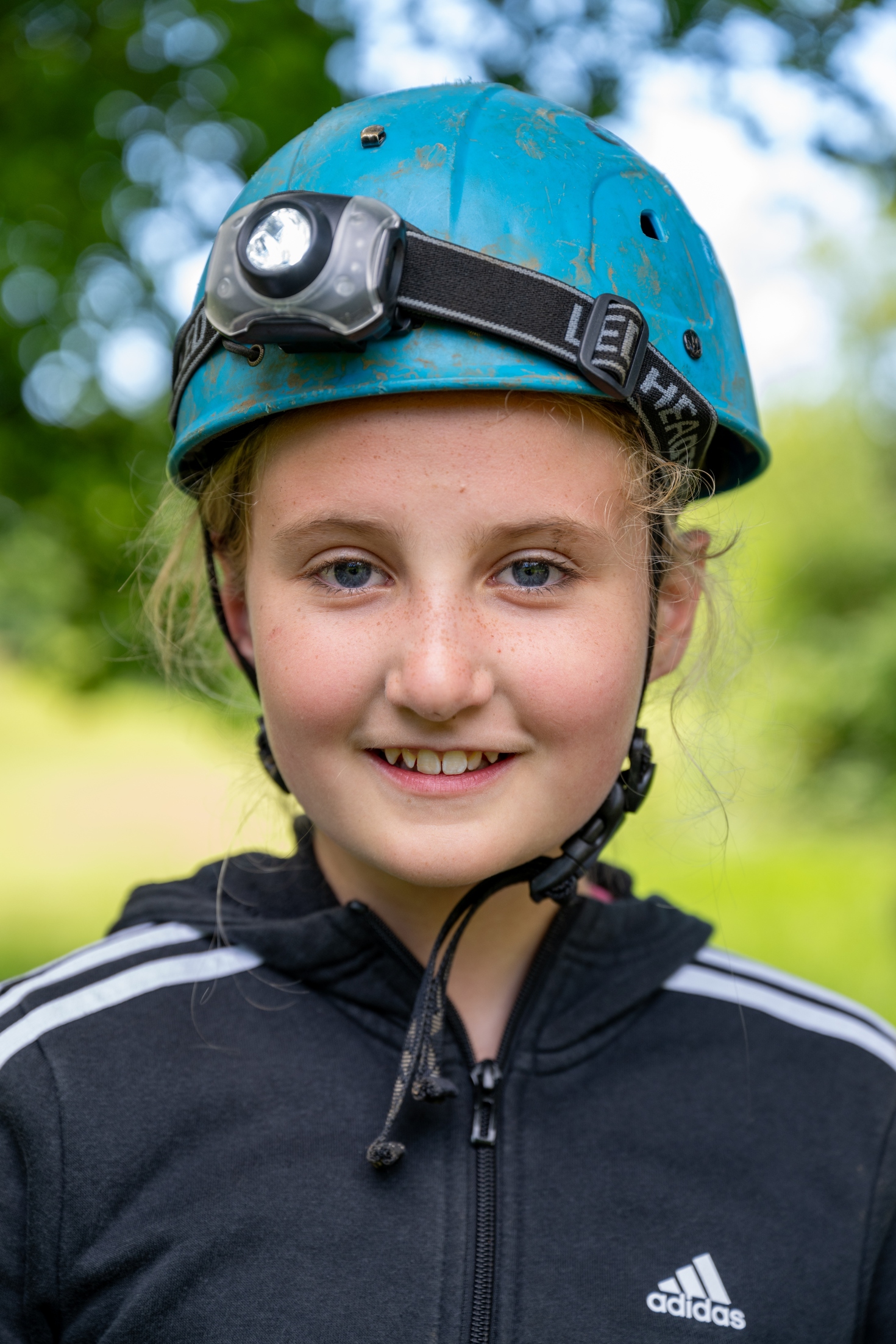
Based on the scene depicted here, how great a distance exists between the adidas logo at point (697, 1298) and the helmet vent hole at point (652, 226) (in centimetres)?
172

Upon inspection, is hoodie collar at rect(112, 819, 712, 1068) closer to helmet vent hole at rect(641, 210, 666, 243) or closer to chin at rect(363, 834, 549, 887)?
chin at rect(363, 834, 549, 887)

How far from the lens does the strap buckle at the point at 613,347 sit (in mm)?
1802

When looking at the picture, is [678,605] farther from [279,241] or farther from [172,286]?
[172,286]

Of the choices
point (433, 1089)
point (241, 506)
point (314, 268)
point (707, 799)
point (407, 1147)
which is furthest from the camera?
point (707, 799)

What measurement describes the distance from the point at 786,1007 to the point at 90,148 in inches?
152

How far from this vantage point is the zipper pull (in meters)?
1.88

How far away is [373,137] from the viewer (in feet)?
6.30

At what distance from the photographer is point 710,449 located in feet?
8.06

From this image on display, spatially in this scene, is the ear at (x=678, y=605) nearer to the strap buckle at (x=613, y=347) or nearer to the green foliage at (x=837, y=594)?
the strap buckle at (x=613, y=347)

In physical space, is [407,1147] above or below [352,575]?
below

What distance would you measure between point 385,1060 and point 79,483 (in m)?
3.31

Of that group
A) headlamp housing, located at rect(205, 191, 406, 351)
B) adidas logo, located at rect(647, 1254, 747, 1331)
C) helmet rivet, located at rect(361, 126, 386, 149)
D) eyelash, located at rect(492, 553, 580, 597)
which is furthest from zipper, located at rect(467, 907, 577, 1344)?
helmet rivet, located at rect(361, 126, 386, 149)

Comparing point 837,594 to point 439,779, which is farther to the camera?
point 837,594

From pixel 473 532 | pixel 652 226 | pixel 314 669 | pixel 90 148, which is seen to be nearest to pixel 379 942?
pixel 314 669
